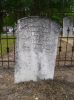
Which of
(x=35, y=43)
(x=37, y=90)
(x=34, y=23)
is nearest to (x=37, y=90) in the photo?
(x=37, y=90)

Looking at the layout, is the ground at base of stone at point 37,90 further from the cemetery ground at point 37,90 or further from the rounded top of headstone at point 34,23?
the rounded top of headstone at point 34,23

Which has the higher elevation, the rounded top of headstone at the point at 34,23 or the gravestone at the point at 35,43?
the rounded top of headstone at the point at 34,23

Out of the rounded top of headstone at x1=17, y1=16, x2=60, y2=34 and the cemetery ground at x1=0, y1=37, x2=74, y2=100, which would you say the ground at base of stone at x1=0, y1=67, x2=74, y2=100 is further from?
the rounded top of headstone at x1=17, y1=16, x2=60, y2=34

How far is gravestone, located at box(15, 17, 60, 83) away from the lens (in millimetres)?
4586

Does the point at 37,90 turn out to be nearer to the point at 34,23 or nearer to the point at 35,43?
the point at 35,43

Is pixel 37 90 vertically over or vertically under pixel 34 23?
under

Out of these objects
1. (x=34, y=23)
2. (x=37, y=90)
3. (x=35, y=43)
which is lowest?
(x=37, y=90)

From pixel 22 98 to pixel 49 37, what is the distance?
113 cm

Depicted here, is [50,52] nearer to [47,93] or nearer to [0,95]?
[47,93]

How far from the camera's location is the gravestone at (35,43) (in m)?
4.59

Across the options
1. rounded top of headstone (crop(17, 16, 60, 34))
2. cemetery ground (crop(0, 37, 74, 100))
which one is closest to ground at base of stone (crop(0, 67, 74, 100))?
cemetery ground (crop(0, 37, 74, 100))

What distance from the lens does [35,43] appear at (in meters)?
4.61

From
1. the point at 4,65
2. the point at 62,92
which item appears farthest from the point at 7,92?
the point at 4,65

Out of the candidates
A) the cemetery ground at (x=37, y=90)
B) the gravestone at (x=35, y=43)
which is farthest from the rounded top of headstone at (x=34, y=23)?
the cemetery ground at (x=37, y=90)
